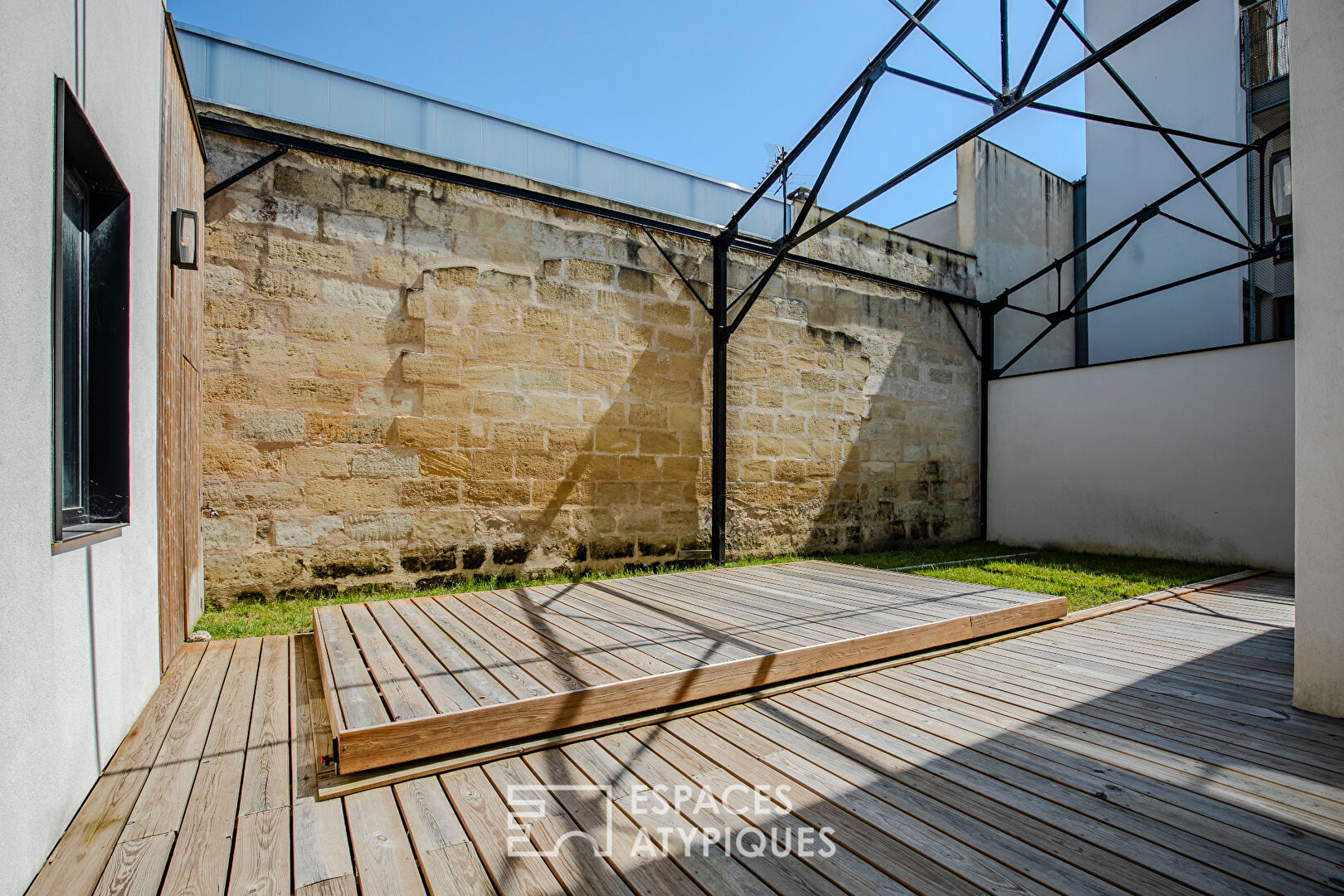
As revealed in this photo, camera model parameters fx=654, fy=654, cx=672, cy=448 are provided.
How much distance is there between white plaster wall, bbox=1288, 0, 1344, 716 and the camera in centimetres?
213

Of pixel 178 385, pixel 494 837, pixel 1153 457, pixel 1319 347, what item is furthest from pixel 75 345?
pixel 1153 457

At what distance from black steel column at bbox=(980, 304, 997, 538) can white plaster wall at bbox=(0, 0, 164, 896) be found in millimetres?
7211

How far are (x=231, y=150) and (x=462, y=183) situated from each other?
122 centimetres

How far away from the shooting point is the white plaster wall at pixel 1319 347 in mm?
2135

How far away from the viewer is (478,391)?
416 cm

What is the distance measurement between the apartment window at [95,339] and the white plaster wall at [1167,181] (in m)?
9.54

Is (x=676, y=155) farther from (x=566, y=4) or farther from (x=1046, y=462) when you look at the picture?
(x=1046, y=462)

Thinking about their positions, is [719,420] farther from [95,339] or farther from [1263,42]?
Result: [1263,42]

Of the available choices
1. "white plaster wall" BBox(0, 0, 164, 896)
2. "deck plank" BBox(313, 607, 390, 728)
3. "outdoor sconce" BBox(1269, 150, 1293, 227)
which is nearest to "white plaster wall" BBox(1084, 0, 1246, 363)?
"outdoor sconce" BBox(1269, 150, 1293, 227)

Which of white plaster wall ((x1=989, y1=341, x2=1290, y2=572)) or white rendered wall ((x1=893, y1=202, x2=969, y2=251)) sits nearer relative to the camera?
white plaster wall ((x1=989, y1=341, x2=1290, y2=572))

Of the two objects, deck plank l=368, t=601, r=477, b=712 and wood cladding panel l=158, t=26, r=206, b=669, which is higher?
wood cladding panel l=158, t=26, r=206, b=669

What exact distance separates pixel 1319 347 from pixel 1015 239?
20.5 ft

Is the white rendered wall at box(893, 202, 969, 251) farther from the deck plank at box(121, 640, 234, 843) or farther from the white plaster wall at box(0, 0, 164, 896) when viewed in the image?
the deck plank at box(121, 640, 234, 843)

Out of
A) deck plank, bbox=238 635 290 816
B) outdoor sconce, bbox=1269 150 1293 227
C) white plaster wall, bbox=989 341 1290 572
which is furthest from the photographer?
white plaster wall, bbox=989 341 1290 572
